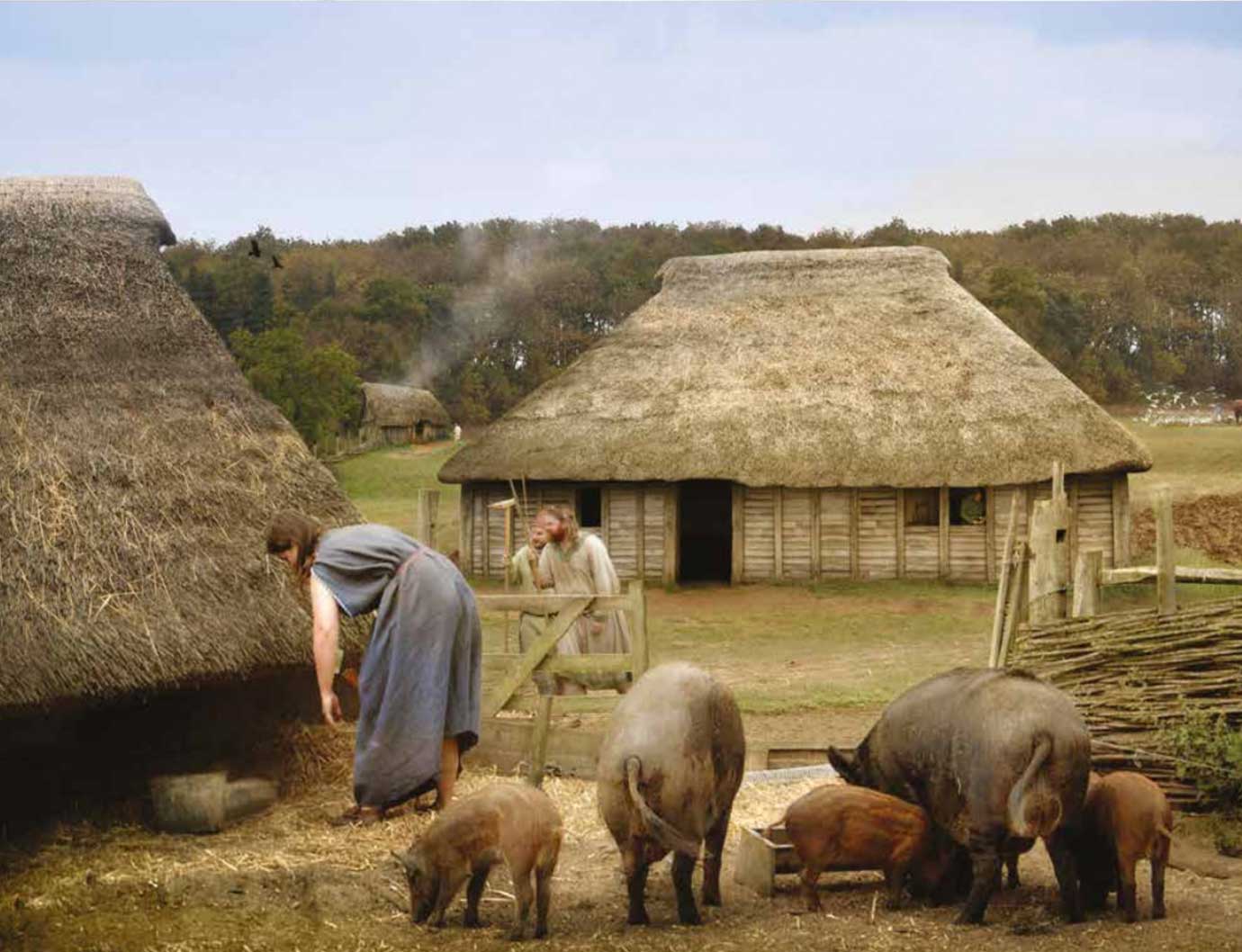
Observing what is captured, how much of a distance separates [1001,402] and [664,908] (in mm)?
17020

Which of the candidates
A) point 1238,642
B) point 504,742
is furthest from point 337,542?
point 1238,642

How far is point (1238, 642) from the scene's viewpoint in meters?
8.52

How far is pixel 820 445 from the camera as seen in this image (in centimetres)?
2192

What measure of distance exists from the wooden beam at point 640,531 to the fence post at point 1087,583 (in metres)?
13.1

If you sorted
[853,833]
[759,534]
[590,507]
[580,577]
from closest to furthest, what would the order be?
1. [853,833]
2. [580,577]
3. [759,534]
4. [590,507]

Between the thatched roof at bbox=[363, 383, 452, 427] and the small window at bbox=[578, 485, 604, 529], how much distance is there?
20481 millimetres

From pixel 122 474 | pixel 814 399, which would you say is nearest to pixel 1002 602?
pixel 122 474

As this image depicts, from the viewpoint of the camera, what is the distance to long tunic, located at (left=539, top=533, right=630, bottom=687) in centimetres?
1043

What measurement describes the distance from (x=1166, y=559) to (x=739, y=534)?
1273cm

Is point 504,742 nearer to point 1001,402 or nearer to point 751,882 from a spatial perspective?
point 751,882

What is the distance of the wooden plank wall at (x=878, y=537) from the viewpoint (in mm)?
22141

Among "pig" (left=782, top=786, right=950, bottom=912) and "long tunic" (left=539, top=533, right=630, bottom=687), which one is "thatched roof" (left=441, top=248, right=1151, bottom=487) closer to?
"long tunic" (left=539, top=533, right=630, bottom=687)

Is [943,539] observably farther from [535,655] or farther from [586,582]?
[535,655]

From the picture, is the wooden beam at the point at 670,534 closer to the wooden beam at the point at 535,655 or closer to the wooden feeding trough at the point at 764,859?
the wooden beam at the point at 535,655
